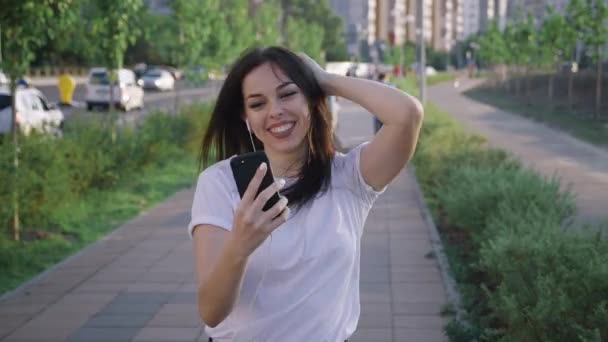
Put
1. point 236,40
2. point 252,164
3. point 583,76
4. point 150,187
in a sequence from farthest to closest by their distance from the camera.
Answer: point 583,76
point 236,40
point 150,187
point 252,164

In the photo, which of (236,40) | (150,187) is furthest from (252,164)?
(236,40)

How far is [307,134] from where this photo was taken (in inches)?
94.9

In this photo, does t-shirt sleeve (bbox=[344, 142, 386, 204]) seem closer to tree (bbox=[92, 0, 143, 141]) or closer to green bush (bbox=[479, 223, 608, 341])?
green bush (bbox=[479, 223, 608, 341])

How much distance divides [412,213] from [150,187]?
167 inches

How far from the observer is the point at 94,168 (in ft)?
38.5

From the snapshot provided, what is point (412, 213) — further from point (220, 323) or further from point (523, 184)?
point (220, 323)

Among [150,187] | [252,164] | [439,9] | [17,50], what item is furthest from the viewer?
[439,9]

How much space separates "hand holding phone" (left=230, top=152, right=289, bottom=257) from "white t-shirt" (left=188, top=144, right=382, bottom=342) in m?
0.23

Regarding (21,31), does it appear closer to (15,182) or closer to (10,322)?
(15,182)

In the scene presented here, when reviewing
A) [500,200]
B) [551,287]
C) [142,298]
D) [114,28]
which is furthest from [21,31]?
[551,287]

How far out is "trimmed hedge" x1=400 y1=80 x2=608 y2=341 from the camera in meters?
4.25

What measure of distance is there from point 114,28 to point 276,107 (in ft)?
35.9

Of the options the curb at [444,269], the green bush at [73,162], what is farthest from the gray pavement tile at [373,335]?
the green bush at [73,162]

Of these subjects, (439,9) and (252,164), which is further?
(439,9)
